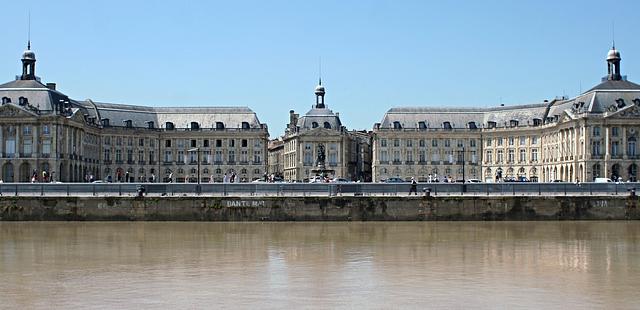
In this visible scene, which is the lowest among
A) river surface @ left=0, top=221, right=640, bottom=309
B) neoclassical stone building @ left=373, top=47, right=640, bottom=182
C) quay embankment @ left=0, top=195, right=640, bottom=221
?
river surface @ left=0, top=221, right=640, bottom=309

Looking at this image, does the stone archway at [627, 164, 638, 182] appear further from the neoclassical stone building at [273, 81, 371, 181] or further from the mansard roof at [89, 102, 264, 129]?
the mansard roof at [89, 102, 264, 129]

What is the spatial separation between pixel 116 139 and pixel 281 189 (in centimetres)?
6467

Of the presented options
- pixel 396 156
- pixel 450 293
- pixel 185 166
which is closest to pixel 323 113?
pixel 396 156

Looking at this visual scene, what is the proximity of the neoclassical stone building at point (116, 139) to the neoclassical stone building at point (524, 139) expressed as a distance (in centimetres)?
1962

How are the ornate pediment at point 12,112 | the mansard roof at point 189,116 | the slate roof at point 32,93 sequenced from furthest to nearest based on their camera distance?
the mansard roof at point 189,116
the slate roof at point 32,93
the ornate pediment at point 12,112

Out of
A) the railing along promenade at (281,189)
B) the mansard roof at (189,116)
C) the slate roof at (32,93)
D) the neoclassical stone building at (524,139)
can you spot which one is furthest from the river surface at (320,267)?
the mansard roof at (189,116)

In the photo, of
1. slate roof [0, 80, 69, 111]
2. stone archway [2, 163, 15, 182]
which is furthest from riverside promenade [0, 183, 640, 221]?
slate roof [0, 80, 69, 111]

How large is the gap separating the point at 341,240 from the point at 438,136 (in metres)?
85.1

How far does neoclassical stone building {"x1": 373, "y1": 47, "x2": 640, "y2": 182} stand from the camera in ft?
348

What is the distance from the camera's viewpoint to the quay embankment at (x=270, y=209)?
56781mm

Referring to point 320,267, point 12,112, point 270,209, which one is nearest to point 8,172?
point 12,112

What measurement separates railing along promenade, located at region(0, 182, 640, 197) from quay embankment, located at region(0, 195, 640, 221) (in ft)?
5.57

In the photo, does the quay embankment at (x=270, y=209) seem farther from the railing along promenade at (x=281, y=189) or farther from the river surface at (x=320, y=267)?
the river surface at (x=320, y=267)

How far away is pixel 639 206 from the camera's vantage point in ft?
191
